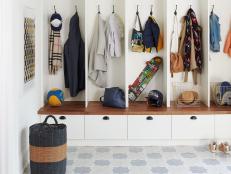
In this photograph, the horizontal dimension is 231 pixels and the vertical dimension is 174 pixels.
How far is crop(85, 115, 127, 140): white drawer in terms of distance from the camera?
4.63 m

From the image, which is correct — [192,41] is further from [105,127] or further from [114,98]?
[105,127]

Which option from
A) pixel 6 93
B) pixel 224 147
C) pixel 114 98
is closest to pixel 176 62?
pixel 114 98

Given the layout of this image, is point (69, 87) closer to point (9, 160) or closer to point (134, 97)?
point (134, 97)

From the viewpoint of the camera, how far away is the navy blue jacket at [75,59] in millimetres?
5090

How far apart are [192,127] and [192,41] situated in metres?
1.18

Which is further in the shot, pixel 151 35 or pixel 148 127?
pixel 151 35

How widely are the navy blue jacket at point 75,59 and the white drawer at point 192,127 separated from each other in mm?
1382

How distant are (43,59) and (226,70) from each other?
2508 millimetres

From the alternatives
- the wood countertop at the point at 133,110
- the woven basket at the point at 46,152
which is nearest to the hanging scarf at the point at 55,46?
the wood countertop at the point at 133,110

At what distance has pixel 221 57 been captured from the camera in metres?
5.29

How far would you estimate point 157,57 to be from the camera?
5.22 metres

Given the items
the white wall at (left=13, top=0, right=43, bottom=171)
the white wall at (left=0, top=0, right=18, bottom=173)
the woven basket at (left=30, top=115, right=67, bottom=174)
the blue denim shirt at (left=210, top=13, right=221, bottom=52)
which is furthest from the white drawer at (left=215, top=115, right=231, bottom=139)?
the white wall at (left=0, top=0, right=18, bottom=173)

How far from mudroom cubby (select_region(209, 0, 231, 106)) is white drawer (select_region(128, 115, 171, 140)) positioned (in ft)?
3.16

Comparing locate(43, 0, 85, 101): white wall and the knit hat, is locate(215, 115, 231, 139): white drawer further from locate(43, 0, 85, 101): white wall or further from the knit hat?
the knit hat
